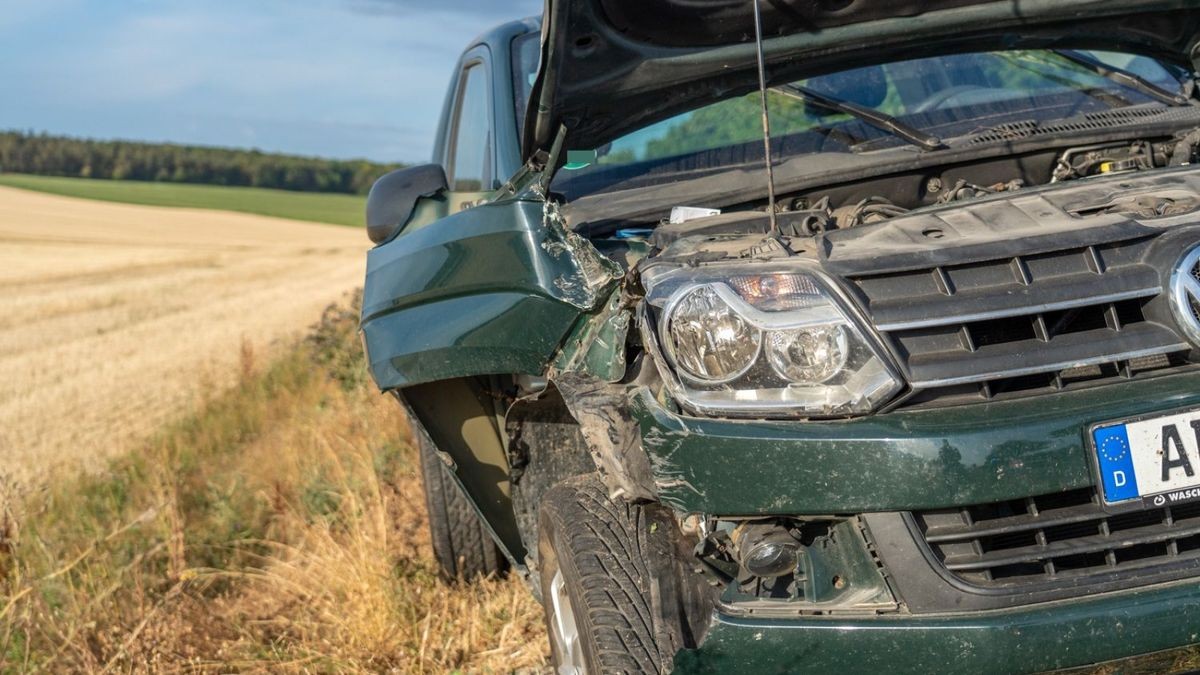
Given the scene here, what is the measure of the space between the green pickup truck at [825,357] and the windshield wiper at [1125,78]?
27 cm

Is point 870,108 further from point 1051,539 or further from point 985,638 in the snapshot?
point 985,638

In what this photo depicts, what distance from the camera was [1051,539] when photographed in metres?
2.21

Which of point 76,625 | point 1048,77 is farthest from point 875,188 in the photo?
point 76,625

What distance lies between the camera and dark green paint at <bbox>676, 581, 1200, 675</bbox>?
2092mm

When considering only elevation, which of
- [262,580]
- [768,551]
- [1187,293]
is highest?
[1187,293]

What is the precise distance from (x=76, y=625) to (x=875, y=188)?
2845 mm

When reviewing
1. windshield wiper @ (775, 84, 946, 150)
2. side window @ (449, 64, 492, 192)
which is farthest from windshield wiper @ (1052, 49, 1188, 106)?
side window @ (449, 64, 492, 192)

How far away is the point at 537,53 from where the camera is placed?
4047 millimetres

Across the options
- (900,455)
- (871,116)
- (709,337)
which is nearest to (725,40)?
(871,116)

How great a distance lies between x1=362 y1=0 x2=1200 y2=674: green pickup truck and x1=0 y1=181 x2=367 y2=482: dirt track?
2992 mm

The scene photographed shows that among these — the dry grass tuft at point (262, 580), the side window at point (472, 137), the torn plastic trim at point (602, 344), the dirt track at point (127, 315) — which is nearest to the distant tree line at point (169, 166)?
the dirt track at point (127, 315)

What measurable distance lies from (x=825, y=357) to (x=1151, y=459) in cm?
56

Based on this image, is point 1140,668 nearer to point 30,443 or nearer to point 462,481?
point 462,481

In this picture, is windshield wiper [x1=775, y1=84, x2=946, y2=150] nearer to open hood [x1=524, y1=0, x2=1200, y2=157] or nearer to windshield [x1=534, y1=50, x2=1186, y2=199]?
windshield [x1=534, y1=50, x2=1186, y2=199]
